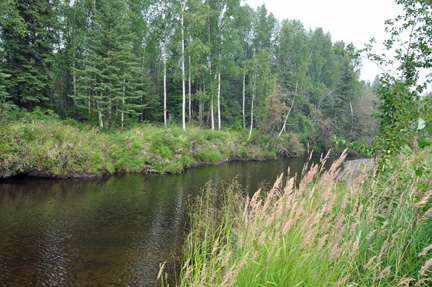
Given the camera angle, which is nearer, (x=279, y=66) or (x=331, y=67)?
(x=279, y=66)

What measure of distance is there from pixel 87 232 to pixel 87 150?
7.46m

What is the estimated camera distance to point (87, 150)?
1328cm

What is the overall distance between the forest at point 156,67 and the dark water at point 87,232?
8.02 m

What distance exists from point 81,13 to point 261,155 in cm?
2246

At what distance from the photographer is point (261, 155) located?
2638cm

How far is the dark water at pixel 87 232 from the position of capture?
5.05 metres

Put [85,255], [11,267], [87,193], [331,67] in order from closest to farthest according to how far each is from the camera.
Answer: [11,267] → [85,255] → [87,193] → [331,67]

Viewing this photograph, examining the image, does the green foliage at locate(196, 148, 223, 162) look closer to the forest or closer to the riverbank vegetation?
the forest

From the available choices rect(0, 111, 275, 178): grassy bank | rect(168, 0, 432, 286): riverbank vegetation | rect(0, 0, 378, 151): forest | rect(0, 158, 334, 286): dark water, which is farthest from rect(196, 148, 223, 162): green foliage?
rect(168, 0, 432, 286): riverbank vegetation

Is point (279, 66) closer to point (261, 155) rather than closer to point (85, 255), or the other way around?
point (261, 155)

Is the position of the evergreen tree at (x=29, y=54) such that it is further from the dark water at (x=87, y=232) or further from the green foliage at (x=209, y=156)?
the green foliage at (x=209, y=156)

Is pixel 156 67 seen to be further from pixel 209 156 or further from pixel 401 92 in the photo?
pixel 401 92

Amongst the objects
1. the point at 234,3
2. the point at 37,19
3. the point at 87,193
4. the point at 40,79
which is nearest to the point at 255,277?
the point at 87,193

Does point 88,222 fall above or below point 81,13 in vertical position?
below
